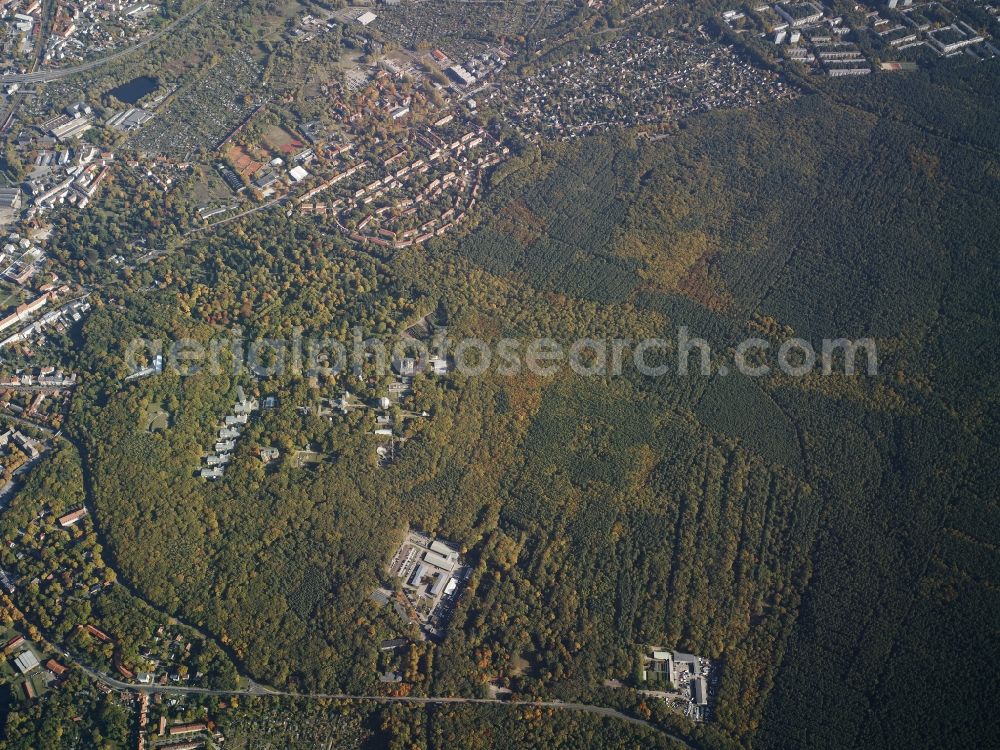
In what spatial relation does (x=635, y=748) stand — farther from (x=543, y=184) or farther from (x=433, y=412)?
(x=543, y=184)

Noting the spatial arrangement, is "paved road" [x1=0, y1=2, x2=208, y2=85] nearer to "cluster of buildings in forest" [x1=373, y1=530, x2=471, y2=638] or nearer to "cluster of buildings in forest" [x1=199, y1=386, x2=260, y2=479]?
"cluster of buildings in forest" [x1=199, y1=386, x2=260, y2=479]

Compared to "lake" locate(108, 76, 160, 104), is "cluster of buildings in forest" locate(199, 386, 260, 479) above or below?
below

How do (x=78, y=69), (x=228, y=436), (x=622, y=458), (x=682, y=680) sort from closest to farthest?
(x=682, y=680) → (x=622, y=458) → (x=228, y=436) → (x=78, y=69)

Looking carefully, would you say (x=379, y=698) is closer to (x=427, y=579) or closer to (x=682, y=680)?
(x=427, y=579)

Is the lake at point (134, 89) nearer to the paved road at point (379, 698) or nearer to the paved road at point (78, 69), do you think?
the paved road at point (78, 69)

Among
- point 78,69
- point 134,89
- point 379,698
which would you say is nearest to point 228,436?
point 379,698

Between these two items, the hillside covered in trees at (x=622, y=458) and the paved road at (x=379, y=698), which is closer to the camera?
the paved road at (x=379, y=698)

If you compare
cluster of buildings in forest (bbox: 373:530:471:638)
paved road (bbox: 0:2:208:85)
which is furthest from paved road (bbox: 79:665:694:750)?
paved road (bbox: 0:2:208:85)

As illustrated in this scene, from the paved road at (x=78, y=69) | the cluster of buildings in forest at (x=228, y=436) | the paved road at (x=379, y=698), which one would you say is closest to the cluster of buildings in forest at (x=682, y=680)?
the paved road at (x=379, y=698)

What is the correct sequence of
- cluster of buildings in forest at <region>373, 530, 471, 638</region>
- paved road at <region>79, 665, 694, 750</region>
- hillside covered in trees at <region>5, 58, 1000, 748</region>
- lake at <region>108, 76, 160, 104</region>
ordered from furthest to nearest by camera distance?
lake at <region>108, 76, 160, 104</region>
cluster of buildings in forest at <region>373, 530, 471, 638</region>
hillside covered in trees at <region>5, 58, 1000, 748</region>
paved road at <region>79, 665, 694, 750</region>

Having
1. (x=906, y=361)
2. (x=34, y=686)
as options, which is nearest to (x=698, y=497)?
(x=906, y=361)

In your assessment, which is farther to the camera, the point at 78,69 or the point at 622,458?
the point at 78,69
